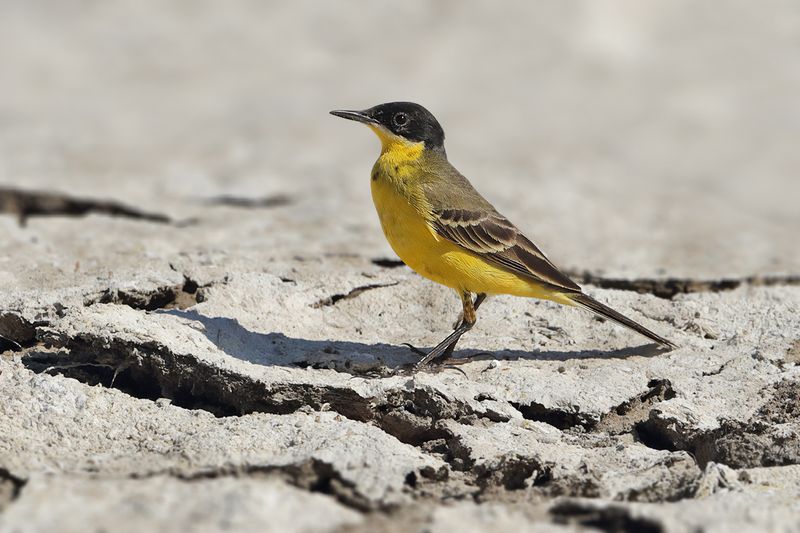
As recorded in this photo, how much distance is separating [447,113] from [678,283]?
548 centimetres

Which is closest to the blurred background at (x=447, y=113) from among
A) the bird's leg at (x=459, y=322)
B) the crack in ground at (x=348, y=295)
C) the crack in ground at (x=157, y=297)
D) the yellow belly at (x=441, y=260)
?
the crack in ground at (x=348, y=295)

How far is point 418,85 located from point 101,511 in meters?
9.06

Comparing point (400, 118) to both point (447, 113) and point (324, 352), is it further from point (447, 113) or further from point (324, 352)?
point (447, 113)

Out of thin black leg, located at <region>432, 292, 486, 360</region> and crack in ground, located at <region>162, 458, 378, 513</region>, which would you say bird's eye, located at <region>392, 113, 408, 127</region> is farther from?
crack in ground, located at <region>162, 458, 378, 513</region>

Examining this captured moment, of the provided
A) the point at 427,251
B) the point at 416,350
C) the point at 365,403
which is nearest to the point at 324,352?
the point at 416,350

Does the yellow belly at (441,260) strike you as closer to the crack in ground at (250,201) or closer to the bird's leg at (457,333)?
the bird's leg at (457,333)

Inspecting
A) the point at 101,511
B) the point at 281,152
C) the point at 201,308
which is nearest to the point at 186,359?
the point at 201,308

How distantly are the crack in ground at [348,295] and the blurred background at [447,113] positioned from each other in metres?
0.98

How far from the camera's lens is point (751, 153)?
10594mm

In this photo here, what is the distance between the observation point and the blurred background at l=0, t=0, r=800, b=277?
814cm

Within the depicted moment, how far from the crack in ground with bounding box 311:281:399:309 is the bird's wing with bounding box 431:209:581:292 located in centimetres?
72

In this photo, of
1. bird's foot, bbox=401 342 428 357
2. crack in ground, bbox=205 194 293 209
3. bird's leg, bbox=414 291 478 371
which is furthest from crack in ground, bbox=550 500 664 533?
crack in ground, bbox=205 194 293 209

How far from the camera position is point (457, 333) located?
526 cm

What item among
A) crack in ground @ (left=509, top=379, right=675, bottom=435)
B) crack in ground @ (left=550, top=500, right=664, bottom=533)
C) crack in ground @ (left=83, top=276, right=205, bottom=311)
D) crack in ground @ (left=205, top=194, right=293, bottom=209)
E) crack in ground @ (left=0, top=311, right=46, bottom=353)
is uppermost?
crack in ground @ (left=205, top=194, right=293, bottom=209)
